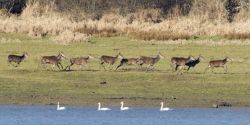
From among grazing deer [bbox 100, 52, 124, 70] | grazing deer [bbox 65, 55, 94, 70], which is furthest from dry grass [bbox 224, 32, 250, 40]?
grazing deer [bbox 65, 55, 94, 70]

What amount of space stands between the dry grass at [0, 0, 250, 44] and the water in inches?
528

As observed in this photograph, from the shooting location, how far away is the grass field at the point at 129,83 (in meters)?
26.2

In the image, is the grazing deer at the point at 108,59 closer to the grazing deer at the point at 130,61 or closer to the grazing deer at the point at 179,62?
the grazing deer at the point at 130,61

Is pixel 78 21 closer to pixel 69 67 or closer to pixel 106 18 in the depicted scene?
pixel 106 18

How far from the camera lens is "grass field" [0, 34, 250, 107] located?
2619cm

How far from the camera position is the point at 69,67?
31469mm

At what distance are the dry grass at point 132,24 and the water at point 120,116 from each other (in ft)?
44.0

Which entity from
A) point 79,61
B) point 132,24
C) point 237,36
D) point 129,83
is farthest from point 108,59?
point 132,24

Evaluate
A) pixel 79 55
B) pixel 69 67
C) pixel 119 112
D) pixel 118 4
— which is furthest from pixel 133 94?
pixel 118 4

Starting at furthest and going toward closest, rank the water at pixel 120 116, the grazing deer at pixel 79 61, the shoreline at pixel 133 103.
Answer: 1. the grazing deer at pixel 79 61
2. the shoreline at pixel 133 103
3. the water at pixel 120 116

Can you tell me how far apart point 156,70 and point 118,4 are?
18802 millimetres

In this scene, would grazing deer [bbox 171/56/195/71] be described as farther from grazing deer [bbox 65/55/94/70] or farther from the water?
the water

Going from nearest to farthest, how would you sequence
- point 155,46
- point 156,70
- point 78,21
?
point 156,70 < point 155,46 < point 78,21

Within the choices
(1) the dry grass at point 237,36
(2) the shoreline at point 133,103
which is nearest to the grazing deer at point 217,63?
(2) the shoreline at point 133,103
